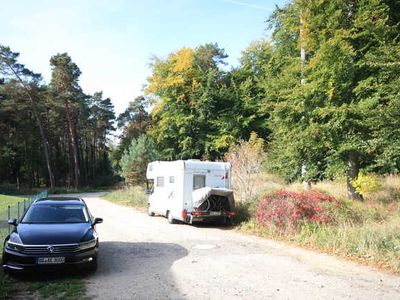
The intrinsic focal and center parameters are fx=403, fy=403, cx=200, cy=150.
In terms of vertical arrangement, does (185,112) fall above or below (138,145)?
above

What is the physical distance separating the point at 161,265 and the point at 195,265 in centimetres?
81

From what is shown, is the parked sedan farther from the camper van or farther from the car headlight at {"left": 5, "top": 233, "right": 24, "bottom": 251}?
the camper van

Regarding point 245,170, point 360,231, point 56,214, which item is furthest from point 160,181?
point 360,231

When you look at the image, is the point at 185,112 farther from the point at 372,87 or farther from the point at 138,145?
the point at 372,87

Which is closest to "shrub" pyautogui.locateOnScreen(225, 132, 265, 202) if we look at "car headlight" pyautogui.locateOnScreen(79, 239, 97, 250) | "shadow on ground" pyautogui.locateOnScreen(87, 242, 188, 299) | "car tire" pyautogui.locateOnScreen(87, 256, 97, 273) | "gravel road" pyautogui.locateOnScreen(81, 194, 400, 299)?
"gravel road" pyautogui.locateOnScreen(81, 194, 400, 299)

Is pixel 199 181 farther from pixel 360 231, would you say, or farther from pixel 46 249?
pixel 46 249

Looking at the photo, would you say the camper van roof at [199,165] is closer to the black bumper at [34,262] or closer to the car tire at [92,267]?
the car tire at [92,267]

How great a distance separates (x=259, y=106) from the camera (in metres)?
36.8

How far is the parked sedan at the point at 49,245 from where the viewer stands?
8016 mm

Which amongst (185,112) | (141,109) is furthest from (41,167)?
(185,112)

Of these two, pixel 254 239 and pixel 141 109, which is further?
pixel 141 109

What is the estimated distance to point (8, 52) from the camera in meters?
47.8

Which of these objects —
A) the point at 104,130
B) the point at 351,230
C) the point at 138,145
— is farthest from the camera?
the point at 104,130

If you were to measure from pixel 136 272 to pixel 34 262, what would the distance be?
2165 millimetres
